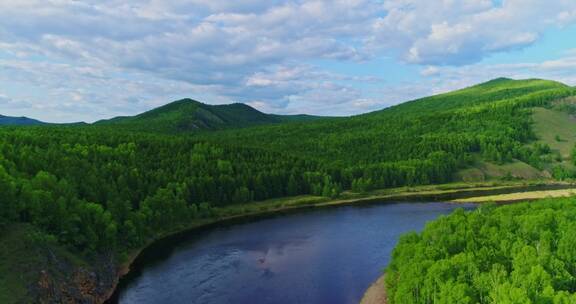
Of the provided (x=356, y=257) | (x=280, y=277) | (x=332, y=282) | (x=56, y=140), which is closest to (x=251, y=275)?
(x=280, y=277)

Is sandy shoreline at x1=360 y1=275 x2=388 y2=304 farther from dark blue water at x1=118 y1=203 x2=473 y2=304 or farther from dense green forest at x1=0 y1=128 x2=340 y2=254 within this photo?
dense green forest at x1=0 y1=128 x2=340 y2=254

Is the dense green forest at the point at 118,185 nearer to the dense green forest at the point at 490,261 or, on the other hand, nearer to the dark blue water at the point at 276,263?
the dark blue water at the point at 276,263

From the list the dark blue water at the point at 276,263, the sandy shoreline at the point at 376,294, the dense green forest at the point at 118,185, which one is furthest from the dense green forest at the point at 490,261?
the dense green forest at the point at 118,185

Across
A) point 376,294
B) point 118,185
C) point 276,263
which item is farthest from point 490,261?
point 118,185

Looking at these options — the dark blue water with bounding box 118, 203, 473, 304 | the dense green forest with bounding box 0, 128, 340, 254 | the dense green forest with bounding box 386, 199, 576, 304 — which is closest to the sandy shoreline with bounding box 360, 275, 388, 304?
the dark blue water with bounding box 118, 203, 473, 304

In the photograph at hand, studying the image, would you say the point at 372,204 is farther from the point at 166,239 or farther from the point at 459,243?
the point at 459,243
